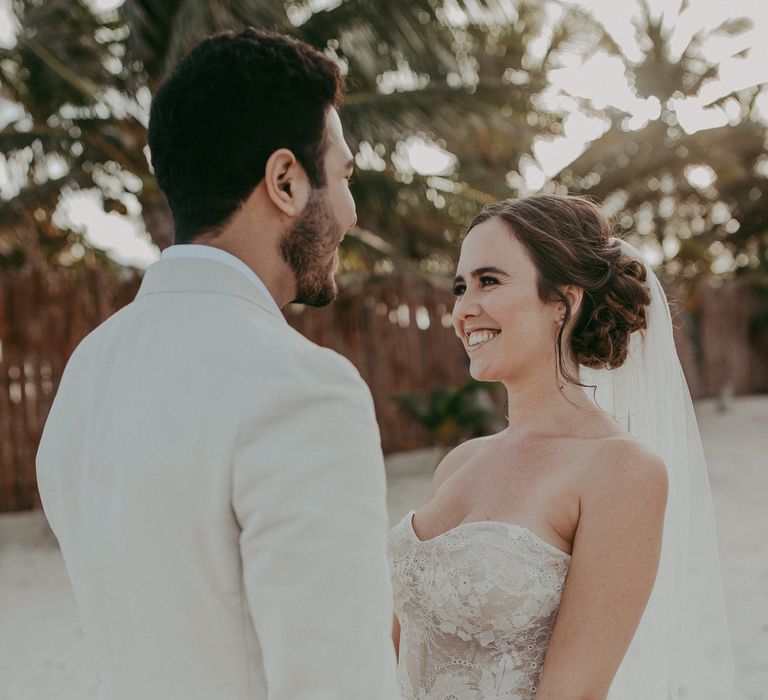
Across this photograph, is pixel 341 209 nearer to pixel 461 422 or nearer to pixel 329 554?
pixel 329 554

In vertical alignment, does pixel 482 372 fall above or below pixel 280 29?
below

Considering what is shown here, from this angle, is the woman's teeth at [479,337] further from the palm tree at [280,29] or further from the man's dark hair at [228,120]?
the palm tree at [280,29]

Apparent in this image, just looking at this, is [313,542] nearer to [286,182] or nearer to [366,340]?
[286,182]

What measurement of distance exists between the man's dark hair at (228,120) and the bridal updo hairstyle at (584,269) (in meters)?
1.14

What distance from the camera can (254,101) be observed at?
1334mm

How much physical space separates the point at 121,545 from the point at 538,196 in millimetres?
1744

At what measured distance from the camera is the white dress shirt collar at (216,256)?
52.7 inches

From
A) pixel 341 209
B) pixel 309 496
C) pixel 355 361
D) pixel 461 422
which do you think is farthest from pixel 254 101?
pixel 355 361

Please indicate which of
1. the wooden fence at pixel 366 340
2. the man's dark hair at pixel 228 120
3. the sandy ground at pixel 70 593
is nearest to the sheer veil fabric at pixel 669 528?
the man's dark hair at pixel 228 120

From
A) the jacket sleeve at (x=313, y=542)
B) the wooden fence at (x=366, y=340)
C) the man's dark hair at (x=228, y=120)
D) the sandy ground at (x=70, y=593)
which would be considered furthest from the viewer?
the wooden fence at (x=366, y=340)

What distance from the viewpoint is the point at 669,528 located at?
2.51m

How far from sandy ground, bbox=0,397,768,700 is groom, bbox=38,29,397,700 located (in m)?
4.07

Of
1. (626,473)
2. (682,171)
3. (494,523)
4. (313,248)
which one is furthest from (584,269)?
(682,171)

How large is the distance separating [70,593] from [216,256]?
6.13 m
